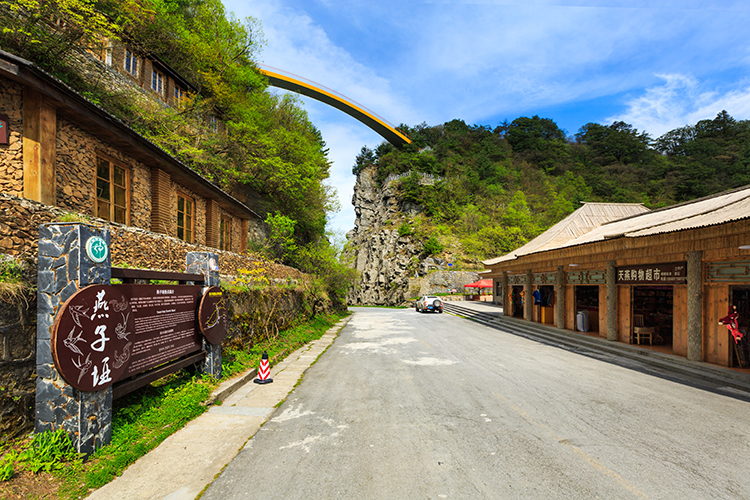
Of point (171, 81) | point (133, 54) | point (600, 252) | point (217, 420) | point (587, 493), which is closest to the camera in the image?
point (587, 493)

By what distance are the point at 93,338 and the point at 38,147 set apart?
6699mm

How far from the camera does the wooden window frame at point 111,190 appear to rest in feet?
31.4

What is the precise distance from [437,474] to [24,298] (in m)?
5.42

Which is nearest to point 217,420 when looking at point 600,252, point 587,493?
point 587,493

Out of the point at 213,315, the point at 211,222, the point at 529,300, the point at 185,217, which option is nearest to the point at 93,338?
the point at 213,315

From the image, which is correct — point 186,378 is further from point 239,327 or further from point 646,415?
point 646,415

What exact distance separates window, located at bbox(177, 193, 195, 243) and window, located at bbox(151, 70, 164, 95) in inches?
351

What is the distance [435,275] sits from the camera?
4800cm

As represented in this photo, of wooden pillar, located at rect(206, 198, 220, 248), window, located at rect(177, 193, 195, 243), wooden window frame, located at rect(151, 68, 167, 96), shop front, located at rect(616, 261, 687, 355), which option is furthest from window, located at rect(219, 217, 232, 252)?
shop front, located at rect(616, 261, 687, 355)

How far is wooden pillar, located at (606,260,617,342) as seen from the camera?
42.0ft

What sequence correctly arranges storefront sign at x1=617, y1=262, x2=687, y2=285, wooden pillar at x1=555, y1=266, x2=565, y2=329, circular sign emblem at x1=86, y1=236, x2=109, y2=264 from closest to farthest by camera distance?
1. circular sign emblem at x1=86, y1=236, x2=109, y2=264
2. storefront sign at x1=617, y1=262, x2=687, y2=285
3. wooden pillar at x1=555, y1=266, x2=565, y2=329

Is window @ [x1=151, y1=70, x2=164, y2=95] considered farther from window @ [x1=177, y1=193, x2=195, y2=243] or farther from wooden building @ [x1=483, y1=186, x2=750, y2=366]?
wooden building @ [x1=483, y1=186, x2=750, y2=366]

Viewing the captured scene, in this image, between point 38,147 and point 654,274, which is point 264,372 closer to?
point 38,147

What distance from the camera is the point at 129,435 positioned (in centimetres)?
464
